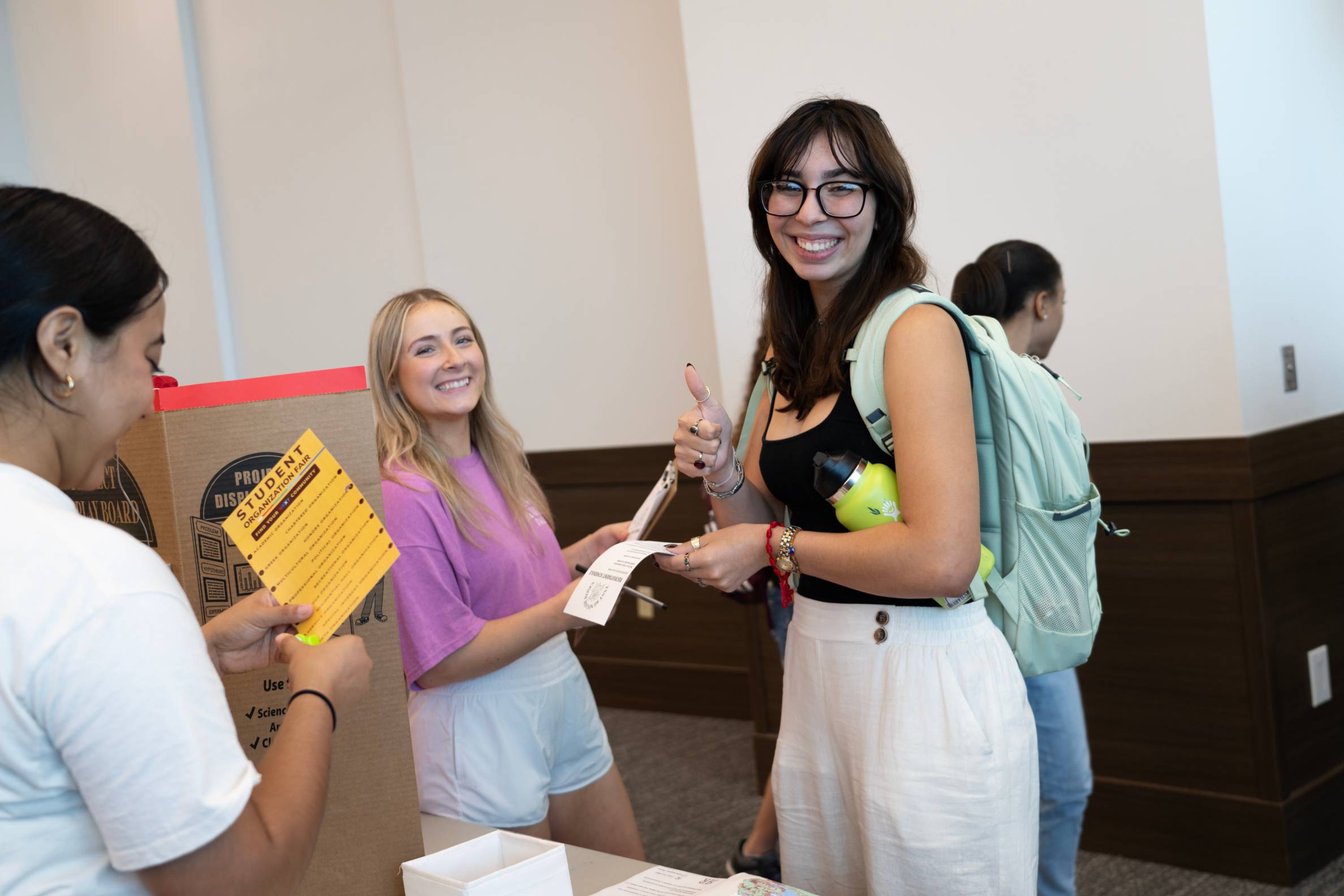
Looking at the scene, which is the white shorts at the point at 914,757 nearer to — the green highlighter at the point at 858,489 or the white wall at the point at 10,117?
the green highlighter at the point at 858,489

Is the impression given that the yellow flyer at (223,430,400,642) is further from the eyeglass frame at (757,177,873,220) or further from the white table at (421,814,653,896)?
the eyeglass frame at (757,177,873,220)

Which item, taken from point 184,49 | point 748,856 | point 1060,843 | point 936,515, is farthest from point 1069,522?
point 184,49

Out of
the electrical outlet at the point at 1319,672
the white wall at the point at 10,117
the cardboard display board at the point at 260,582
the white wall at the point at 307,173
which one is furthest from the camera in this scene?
the white wall at the point at 10,117

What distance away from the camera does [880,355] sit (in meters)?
1.40

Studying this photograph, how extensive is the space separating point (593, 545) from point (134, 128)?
214 inches

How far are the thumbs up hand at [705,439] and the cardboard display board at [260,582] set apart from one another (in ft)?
1.48

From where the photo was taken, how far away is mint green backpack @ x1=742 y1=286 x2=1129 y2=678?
142 centimetres

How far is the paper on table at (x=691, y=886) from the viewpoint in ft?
3.84

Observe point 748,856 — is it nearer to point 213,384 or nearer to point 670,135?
point 213,384

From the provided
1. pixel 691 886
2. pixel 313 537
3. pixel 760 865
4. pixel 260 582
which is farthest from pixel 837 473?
pixel 760 865

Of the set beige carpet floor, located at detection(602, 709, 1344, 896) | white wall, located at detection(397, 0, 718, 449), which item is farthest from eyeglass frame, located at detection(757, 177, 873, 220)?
white wall, located at detection(397, 0, 718, 449)

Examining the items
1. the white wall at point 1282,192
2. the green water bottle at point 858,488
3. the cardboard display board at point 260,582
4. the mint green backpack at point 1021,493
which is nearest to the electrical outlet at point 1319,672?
the white wall at point 1282,192

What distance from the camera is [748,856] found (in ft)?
8.96

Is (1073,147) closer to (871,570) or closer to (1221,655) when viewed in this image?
(1221,655)
